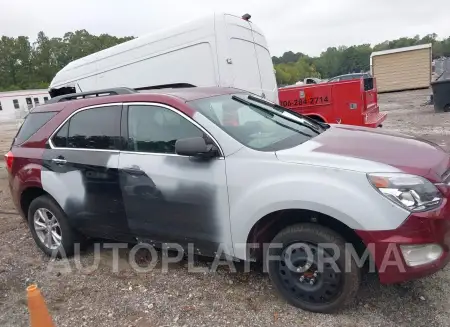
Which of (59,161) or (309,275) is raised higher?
(59,161)

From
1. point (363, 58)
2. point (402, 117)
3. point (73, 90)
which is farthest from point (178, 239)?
point (363, 58)

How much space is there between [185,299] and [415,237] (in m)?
1.87

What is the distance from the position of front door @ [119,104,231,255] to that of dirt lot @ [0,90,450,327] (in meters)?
0.42

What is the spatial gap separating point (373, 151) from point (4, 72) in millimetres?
90413

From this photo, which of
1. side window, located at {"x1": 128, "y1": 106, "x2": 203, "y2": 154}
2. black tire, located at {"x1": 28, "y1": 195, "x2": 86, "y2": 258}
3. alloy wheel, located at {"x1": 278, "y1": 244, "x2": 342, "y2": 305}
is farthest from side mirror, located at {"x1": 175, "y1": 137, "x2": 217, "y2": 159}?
black tire, located at {"x1": 28, "y1": 195, "x2": 86, "y2": 258}

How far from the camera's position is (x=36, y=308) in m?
2.50

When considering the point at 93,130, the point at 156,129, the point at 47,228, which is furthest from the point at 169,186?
the point at 47,228

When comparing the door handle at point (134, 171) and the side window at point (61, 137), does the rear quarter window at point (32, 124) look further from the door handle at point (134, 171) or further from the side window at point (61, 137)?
the door handle at point (134, 171)

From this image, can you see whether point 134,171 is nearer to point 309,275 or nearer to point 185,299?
point 185,299

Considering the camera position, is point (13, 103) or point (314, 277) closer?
point (314, 277)

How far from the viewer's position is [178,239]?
11.0 ft

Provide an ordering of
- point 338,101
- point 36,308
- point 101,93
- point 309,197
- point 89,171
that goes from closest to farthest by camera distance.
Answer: point 36,308 < point 309,197 < point 89,171 < point 101,93 < point 338,101

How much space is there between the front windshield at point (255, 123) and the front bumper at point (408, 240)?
3.15ft

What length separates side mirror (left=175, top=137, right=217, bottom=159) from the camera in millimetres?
2949
